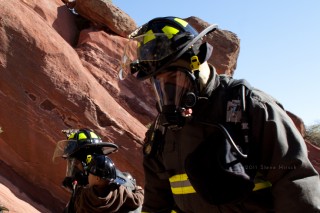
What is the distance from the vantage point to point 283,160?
1963 mm

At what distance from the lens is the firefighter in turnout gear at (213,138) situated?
198 cm

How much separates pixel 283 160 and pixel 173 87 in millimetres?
652

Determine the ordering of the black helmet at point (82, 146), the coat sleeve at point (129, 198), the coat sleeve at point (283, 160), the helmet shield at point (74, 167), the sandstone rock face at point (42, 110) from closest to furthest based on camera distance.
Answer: the coat sleeve at point (283, 160)
the coat sleeve at point (129, 198)
the helmet shield at point (74, 167)
the black helmet at point (82, 146)
the sandstone rock face at point (42, 110)

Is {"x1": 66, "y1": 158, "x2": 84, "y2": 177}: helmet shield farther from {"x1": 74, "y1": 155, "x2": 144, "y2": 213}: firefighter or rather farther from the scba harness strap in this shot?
the scba harness strap

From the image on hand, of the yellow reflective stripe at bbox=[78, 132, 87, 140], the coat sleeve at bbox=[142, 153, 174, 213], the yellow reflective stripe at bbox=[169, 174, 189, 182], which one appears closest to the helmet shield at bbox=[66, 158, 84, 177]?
the yellow reflective stripe at bbox=[78, 132, 87, 140]

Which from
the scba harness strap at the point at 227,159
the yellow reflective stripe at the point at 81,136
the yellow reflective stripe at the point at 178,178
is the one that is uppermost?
the scba harness strap at the point at 227,159

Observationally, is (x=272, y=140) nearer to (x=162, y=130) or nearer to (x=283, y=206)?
(x=283, y=206)

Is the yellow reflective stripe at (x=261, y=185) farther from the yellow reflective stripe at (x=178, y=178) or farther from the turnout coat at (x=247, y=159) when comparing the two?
the yellow reflective stripe at (x=178, y=178)

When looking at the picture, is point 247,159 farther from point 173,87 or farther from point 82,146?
point 82,146

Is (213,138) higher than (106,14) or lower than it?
higher

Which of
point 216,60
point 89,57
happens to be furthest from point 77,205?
point 216,60

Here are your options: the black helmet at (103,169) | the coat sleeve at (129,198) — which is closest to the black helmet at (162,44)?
Result: the black helmet at (103,169)

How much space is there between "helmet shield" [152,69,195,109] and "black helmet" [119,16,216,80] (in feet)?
0.18

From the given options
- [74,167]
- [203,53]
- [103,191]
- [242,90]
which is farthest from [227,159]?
[74,167]
